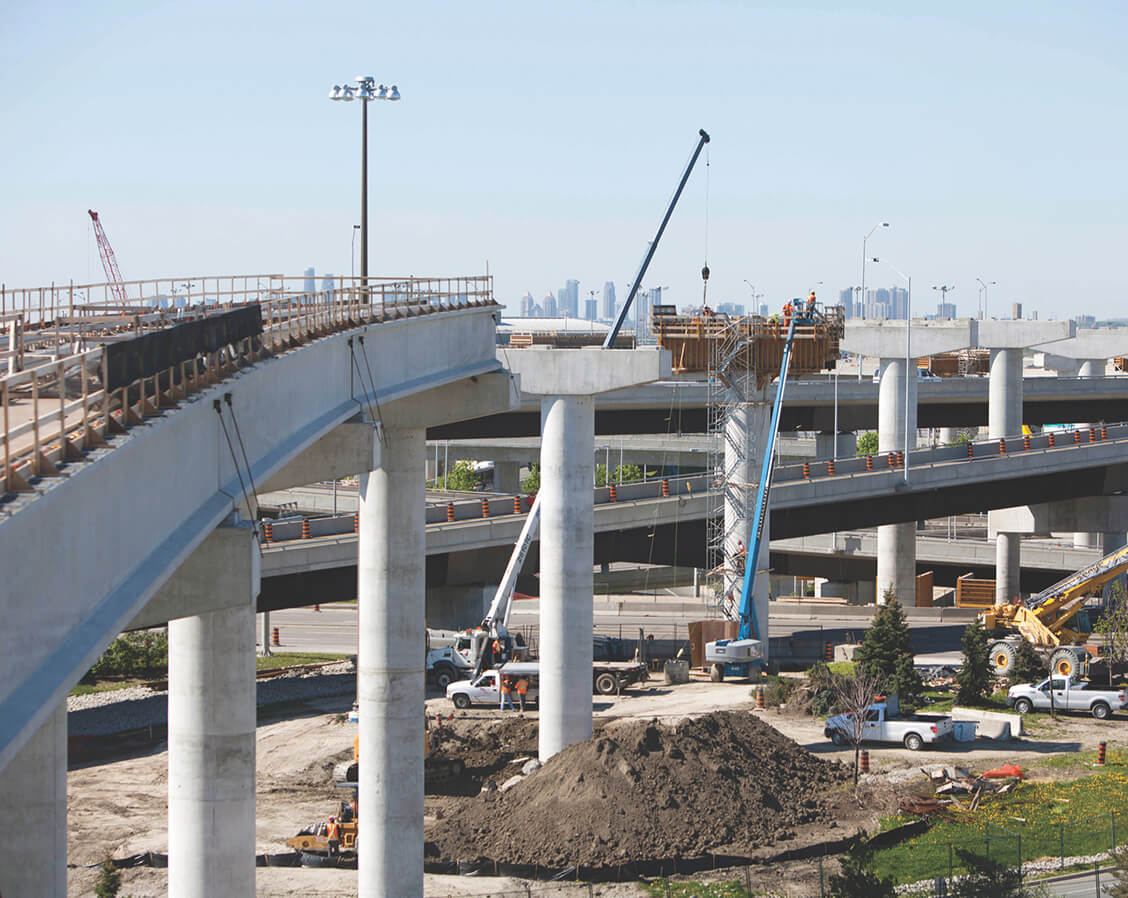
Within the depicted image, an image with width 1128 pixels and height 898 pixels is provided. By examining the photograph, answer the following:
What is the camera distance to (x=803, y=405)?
107 metres

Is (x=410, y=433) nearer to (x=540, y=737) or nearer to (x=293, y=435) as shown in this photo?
(x=293, y=435)

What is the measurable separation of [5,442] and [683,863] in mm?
26583

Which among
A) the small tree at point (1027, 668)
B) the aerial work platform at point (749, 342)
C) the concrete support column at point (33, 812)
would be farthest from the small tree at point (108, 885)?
the small tree at point (1027, 668)

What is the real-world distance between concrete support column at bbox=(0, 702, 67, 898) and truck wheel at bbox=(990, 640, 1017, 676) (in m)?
45.2

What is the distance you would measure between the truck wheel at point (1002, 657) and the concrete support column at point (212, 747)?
39974 mm

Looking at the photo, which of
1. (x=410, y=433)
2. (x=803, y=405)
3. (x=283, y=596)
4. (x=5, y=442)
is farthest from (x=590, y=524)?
(x=803, y=405)

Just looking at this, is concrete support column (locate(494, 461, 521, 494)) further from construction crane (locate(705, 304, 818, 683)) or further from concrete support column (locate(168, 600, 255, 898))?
concrete support column (locate(168, 600, 255, 898))

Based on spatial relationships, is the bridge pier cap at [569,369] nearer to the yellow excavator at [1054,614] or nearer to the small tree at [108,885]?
the small tree at [108,885]

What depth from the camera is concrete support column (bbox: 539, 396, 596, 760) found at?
43.3 metres

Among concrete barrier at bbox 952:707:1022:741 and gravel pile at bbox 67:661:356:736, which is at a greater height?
concrete barrier at bbox 952:707:1022:741

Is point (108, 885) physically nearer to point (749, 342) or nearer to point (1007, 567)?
point (749, 342)

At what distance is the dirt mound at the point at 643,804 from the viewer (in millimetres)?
36406

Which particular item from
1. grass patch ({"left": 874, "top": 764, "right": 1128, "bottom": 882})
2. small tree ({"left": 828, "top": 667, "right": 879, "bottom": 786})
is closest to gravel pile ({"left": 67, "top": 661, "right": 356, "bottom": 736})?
small tree ({"left": 828, "top": 667, "right": 879, "bottom": 786})

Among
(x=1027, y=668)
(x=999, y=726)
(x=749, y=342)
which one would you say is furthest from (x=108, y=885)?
(x=1027, y=668)
